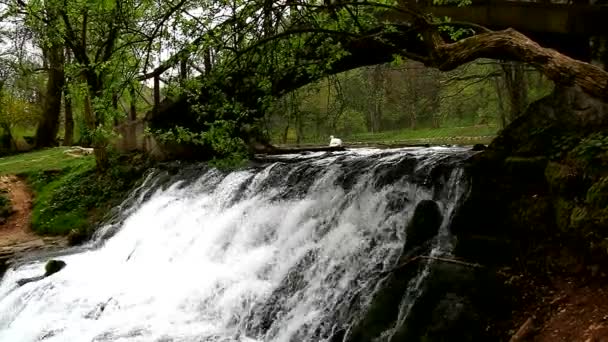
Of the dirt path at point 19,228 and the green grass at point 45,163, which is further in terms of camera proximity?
the green grass at point 45,163

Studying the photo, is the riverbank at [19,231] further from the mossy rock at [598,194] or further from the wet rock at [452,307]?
the mossy rock at [598,194]

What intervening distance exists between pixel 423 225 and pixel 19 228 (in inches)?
499

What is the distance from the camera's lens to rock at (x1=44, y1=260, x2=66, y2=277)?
10157 mm

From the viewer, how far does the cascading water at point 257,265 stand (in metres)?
6.84

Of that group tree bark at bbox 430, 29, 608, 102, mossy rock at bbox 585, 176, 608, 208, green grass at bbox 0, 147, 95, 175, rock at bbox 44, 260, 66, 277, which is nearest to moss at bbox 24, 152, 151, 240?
green grass at bbox 0, 147, 95, 175

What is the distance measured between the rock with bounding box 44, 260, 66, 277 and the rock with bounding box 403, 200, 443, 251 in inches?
275

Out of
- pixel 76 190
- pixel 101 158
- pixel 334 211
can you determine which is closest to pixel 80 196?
pixel 76 190

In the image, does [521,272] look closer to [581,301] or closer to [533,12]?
[581,301]

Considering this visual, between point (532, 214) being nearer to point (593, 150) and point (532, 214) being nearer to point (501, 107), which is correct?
point (593, 150)

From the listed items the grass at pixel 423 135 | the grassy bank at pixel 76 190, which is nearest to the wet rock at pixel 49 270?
the grassy bank at pixel 76 190

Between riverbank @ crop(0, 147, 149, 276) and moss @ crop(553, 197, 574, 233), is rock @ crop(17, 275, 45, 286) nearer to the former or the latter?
riverbank @ crop(0, 147, 149, 276)

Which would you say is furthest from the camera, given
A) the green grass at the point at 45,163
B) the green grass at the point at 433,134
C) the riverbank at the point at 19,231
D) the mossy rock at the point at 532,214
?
the green grass at the point at 433,134

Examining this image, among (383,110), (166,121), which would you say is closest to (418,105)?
(383,110)

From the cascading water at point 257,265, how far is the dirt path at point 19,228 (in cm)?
216
